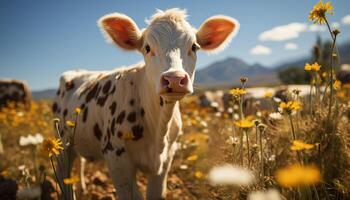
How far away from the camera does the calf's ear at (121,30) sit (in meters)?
3.41

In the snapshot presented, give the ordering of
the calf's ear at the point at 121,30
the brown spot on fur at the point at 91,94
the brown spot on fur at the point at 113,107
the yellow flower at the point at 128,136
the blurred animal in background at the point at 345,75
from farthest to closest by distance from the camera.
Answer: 1. the blurred animal in background at the point at 345,75
2. the brown spot on fur at the point at 91,94
3. the brown spot on fur at the point at 113,107
4. the calf's ear at the point at 121,30
5. the yellow flower at the point at 128,136

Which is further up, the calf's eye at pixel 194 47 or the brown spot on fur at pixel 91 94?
the calf's eye at pixel 194 47

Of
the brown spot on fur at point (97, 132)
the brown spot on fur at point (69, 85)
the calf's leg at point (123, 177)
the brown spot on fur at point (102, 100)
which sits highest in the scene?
the brown spot on fur at point (69, 85)

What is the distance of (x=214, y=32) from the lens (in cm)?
370

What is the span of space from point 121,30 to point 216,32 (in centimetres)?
106

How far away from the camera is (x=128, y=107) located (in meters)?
3.45

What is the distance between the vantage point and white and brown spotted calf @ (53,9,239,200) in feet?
10.1

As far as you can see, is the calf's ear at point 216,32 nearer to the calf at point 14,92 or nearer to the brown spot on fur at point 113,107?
the brown spot on fur at point 113,107

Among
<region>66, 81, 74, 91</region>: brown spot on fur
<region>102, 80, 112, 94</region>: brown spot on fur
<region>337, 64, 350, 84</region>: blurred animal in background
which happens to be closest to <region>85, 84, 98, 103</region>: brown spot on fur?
<region>102, 80, 112, 94</region>: brown spot on fur

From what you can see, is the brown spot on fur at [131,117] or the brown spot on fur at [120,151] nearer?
the brown spot on fur at [120,151]

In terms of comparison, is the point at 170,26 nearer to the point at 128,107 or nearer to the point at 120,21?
the point at 120,21

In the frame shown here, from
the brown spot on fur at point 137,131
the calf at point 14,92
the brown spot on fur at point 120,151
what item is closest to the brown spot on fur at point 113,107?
the brown spot on fur at point 137,131

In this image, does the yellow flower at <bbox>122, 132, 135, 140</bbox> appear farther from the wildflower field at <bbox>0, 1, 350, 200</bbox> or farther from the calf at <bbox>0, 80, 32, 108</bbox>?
the calf at <bbox>0, 80, 32, 108</bbox>

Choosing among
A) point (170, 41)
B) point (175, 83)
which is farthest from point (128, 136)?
point (170, 41)
